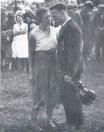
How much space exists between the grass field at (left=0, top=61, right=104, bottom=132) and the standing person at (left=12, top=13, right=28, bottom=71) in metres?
0.59

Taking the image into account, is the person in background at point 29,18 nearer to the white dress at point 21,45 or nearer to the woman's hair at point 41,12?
the white dress at point 21,45

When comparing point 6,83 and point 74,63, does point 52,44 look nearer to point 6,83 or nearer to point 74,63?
point 74,63

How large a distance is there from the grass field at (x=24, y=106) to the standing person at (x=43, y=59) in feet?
1.59

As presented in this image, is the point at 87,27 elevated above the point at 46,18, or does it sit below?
below

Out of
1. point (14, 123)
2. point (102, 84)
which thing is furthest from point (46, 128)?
point (102, 84)

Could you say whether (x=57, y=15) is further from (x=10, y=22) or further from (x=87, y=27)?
(x=87, y=27)

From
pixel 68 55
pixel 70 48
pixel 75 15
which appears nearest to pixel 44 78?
pixel 68 55

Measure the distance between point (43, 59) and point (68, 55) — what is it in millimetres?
361

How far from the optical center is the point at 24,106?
695cm

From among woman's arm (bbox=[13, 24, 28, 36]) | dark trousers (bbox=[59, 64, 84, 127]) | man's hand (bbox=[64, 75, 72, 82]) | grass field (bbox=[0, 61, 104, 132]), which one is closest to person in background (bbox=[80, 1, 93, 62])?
grass field (bbox=[0, 61, 104, 132])

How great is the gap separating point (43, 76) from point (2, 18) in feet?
20.5

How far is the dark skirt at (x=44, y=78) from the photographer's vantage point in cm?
531

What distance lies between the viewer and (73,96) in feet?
18.2

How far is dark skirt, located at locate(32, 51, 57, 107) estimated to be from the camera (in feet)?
17.4
